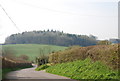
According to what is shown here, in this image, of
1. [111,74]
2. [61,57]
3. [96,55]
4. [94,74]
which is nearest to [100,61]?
[96,55]

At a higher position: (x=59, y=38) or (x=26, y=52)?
(x=59, y=38)

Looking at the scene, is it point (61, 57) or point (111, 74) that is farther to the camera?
point (61, 57)

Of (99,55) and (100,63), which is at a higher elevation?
(99,55)

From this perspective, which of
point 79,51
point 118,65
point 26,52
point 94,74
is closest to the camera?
point 118,65

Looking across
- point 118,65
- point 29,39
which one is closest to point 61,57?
point 118,65

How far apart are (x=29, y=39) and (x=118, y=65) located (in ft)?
97.6

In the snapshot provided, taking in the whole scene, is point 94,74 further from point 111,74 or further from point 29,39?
point 29,39

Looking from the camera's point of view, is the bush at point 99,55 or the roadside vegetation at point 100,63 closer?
the roadside vegetation at point 100,63

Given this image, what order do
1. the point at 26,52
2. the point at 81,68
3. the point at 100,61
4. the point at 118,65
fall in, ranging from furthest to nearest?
the point at 26,52
the point at 81,68
the point at 100,61
the point at 118,65

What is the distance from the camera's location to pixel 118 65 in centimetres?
1358

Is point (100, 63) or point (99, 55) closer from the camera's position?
point (100, 63)

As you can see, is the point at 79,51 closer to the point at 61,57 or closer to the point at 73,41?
the point at 61,57

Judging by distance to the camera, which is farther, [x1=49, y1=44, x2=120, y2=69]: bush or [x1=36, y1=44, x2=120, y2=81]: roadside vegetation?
[x1=49, y1=44, x2=120, y2=69]: bush

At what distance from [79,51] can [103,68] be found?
6675 millimetres
